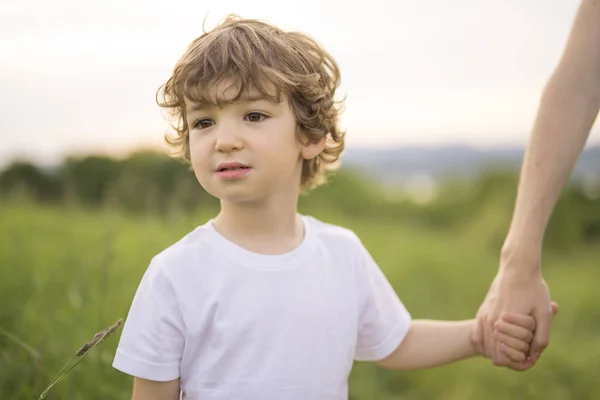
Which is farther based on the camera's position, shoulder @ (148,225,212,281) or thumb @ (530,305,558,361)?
thumb @ (530,305,558,361)

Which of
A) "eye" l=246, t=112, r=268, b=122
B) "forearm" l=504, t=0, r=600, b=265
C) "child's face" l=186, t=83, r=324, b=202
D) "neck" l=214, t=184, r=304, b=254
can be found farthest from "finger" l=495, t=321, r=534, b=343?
"eye" l=246, t=112, r=268, b=122

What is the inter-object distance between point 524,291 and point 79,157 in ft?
12.0

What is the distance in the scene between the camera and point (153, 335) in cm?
167

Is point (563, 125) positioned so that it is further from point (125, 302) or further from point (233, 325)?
point (125, 302)

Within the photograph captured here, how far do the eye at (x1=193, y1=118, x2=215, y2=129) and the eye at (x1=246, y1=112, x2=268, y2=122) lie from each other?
0.30 ft

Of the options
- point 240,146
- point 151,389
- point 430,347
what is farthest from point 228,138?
point 430,347

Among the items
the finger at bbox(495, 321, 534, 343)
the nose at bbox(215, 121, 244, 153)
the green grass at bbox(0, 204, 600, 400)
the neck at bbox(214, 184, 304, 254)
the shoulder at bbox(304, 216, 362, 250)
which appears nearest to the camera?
the nose at bbox(215, 121, 244, 153)

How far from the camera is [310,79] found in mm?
1844

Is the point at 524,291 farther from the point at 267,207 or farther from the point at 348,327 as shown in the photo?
the point at 267,207

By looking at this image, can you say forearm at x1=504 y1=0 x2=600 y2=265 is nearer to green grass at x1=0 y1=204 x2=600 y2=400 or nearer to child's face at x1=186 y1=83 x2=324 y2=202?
child's face at x1=186 y1=83 x2=324 y2=202

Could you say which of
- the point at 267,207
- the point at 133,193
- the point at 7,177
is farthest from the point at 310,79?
the point at 7,177

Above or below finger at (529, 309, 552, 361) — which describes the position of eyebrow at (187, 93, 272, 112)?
above

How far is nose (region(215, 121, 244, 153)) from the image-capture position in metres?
1.65

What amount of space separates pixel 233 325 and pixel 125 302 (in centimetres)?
127
